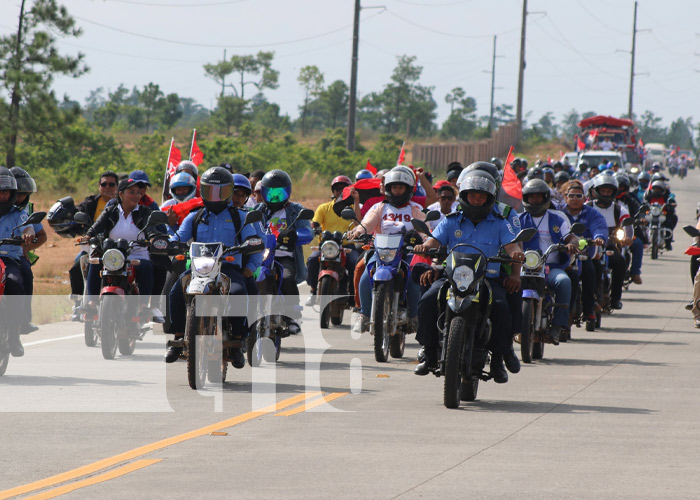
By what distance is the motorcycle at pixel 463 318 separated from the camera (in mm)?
10078

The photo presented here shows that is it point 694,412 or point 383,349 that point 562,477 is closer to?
point 694,412

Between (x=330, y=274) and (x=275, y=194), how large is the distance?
234 centimetres

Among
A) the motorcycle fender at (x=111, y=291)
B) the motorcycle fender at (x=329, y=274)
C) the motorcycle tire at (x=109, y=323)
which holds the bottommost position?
the motorcycle tire at (x=109, y=323)

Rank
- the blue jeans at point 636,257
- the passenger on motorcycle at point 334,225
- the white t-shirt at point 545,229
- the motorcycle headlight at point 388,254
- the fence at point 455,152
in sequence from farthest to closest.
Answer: the fence at point 455,152
the blue jeans at point 636,257
the passenger on motorcycle at point 334,225
the white t-shirt at point 545,229
the motorcycle headlight at point 388,254

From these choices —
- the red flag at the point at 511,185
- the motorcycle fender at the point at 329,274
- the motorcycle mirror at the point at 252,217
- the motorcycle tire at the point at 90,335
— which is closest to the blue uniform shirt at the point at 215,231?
the motorcycle mirror at the point at 252,217

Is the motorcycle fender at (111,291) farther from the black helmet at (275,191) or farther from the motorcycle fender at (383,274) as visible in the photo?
the motorcycle fender at (383,274)

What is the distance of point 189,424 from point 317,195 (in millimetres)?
38239

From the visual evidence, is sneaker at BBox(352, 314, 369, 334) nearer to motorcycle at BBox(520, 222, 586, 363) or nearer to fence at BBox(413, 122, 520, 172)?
motorcycle at BBox(520, 222, 586, 363)

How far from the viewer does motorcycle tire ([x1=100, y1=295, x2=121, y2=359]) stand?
43.0ft

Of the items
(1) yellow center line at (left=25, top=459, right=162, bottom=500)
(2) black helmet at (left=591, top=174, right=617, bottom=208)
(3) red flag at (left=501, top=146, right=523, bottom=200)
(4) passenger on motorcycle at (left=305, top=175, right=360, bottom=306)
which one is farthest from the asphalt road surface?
(2) black helmet at (left=591, top=174, right=617, bottom=208)

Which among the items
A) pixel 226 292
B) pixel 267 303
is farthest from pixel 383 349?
pixel 226 292

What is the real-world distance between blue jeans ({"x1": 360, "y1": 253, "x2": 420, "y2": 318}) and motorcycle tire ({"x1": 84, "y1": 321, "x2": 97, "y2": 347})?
9.94 ft

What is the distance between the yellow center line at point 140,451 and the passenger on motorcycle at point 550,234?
4181 millimetres

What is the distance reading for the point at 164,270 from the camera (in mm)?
14594
